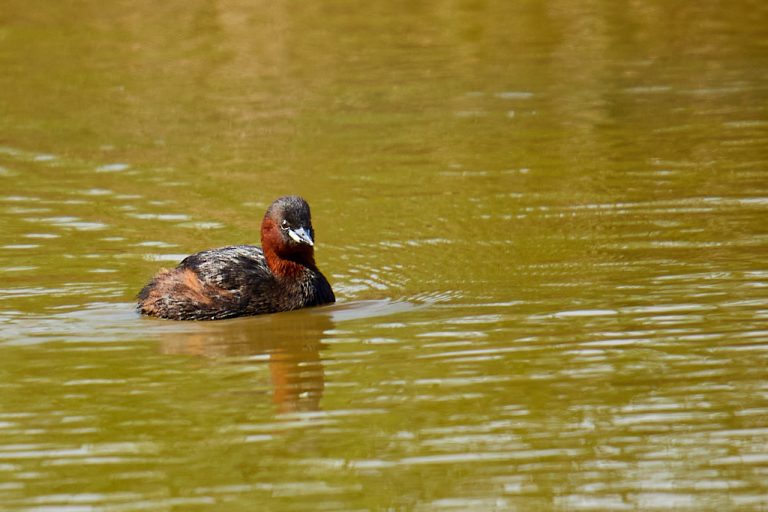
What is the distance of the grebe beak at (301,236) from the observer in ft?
40.6

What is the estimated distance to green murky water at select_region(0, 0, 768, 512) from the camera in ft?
27.0

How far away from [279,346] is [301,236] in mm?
1270

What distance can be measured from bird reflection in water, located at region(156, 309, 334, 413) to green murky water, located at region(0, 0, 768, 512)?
0.11 ft

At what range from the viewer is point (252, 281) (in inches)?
490

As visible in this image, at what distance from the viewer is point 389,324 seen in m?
11.6

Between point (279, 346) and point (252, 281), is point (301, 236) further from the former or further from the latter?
point (279, 346)

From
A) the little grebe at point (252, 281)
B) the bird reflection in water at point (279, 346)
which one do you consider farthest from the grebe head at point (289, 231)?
the bird reflection in water at point (279, 346)

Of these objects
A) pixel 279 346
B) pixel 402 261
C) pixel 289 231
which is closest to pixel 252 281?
pixel 289 231

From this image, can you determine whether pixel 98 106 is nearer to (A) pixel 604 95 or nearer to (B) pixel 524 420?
(A) pixel 604 95

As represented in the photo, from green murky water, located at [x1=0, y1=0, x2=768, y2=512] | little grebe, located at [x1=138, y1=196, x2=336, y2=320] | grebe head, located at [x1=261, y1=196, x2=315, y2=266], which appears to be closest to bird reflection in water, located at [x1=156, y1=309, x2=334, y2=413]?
green murky water, located at [x1=0, y1=0, x2=768, y2=512]

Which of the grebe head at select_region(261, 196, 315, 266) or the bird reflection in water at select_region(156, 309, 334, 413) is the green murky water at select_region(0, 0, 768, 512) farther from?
the grebe head at select_region(261, 196, 315, 266)

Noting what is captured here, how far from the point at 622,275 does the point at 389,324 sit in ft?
7.20

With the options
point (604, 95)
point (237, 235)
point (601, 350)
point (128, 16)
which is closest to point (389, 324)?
point (601, 350)

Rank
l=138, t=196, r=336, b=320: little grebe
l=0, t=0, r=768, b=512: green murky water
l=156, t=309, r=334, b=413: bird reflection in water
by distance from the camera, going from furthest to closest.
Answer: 1. l=138, t=196, r=336, b=320: little grebe
2. l=156, t=309, r=334, b=413: bird reflection in water
3. l=0, t=0, r=768, b=512: green murky water
